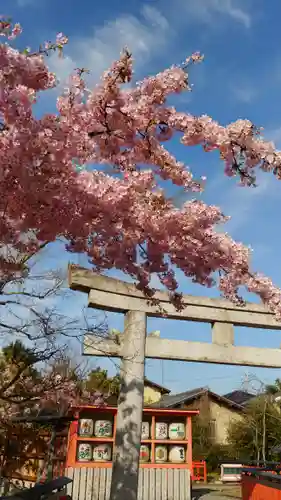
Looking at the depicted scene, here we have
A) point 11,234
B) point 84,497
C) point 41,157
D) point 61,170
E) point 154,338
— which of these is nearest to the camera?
point 41,157

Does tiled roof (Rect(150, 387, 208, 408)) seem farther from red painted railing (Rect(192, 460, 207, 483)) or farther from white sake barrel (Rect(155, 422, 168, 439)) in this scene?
white sake barrel (Rect(155, 422, 168, 439))

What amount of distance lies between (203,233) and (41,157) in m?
1.82

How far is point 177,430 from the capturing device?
10594mm

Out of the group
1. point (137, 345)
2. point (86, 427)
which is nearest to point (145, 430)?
point (86, 427)

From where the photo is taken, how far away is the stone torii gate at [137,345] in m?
7.57

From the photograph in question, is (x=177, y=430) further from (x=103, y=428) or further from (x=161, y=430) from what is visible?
(x=103, y=428)

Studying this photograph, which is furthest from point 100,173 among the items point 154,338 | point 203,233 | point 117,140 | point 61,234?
point 154,338

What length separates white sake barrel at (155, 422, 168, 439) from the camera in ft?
33.9

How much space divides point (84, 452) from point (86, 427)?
50cm

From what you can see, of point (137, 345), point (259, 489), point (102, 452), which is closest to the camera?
point (259, 489)

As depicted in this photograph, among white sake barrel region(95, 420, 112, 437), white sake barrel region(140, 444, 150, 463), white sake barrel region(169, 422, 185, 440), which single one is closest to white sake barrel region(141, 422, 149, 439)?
white sake barrel region(140, 444, 150, 463)

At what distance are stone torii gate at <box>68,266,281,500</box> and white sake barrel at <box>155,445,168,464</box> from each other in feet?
8.72

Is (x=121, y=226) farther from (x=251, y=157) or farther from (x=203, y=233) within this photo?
(x=251, y=157)

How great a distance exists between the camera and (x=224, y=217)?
4.43 m
